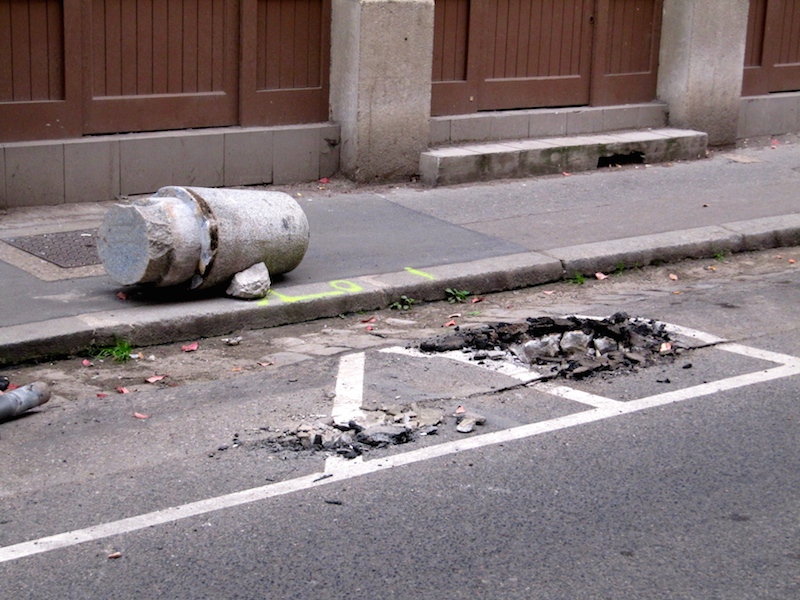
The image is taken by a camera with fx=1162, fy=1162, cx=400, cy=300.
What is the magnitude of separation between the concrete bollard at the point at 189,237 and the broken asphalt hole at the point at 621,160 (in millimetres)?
5944

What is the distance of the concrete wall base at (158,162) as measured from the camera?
9.95 meters

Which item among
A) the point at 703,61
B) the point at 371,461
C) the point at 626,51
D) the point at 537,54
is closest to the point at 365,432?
the point at 371,461

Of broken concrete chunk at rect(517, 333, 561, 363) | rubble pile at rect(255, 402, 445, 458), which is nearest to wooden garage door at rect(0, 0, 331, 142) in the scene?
broken concrete chunk at rect(517, 333, 561, 363)

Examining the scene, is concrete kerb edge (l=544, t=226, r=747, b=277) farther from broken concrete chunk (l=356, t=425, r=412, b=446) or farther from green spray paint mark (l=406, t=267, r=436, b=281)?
broken concrete chunk (l=356, t=425, r=412, b=446)

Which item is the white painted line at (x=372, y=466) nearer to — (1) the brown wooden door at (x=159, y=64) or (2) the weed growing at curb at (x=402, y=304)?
(2) the weed growing at curb at (x=402, y=304)

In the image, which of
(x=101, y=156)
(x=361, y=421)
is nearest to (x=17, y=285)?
(x=101, y=156)

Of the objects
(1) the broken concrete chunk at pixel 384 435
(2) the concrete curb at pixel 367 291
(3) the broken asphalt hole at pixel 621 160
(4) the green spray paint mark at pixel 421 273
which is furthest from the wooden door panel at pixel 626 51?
(1) the broken concrete chunk at pixel 384 435

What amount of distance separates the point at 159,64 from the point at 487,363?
16.9 feet

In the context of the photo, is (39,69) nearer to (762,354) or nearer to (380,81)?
(380,81)

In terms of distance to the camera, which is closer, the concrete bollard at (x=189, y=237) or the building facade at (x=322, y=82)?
the concrete bollard at (x=189, y=237)

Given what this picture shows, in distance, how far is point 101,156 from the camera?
10.3 m

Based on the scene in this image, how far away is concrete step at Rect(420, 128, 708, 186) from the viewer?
39.0 ft

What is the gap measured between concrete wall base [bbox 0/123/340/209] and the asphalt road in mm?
4093

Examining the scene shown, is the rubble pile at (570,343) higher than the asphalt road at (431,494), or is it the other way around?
the rubble pile at (570,343)
